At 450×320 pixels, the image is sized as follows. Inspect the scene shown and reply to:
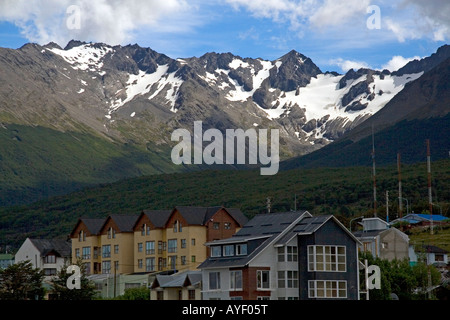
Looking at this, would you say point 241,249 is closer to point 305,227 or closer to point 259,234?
point 259,234

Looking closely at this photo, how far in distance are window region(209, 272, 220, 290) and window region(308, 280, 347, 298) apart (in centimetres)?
761

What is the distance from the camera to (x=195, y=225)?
312 feet

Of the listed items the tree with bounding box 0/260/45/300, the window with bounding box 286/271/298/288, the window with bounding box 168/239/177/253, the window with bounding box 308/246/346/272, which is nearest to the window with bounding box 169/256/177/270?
the window with bounding box 168/239/177/253

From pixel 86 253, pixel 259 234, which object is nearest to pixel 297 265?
pixel 259 234

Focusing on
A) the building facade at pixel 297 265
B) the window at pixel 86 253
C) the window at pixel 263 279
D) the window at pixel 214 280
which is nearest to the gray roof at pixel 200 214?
the window at pixel 86 253

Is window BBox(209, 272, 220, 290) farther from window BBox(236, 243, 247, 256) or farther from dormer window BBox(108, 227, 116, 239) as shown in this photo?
dormer window BBox(108, 227, 116, 239)

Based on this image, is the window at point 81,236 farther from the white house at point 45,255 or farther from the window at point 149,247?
the window at point 149,247

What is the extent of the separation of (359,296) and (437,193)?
122149mm

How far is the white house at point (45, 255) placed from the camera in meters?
116

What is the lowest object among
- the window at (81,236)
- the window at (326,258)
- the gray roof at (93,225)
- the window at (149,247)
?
the window at (326,258)

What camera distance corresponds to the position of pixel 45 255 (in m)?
117

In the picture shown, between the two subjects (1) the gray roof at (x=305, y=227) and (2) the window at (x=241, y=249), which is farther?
(2) the window at (x=241, y=249)

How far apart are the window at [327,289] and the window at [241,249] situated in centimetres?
575
